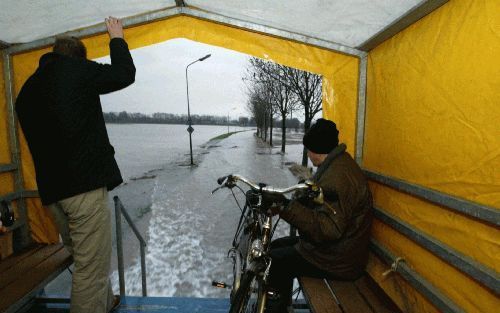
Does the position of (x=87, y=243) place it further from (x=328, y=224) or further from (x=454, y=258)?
(x=454, y=258)

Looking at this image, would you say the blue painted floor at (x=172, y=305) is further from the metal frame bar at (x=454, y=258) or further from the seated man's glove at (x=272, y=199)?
the metal frame bar at (x=454, y=258)

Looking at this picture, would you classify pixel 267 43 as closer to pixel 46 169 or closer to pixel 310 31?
pixel 310 31

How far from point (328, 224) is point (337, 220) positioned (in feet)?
0.25

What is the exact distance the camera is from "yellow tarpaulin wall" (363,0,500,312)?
1728 mm

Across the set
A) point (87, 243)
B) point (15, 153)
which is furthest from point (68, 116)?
point (15, 153)

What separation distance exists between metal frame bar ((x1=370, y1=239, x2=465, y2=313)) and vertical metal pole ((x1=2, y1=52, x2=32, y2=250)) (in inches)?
164

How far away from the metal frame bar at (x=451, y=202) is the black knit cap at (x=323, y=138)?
0.63m

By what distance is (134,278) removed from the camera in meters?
5.39

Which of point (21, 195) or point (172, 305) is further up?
point (21, 195)

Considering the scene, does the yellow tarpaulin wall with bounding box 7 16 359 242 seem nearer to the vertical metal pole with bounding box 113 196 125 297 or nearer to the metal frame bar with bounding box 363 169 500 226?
the metal frame bar with bounding box 363 169 500 226

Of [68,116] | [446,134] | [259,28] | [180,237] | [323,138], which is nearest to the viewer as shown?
[446,134]

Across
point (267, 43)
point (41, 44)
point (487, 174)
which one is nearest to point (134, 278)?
point (41, 44)

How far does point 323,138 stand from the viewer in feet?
8.95

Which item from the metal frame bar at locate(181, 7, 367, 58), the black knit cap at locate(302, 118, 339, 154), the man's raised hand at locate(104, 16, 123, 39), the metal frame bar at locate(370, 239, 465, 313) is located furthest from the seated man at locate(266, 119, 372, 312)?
the man's raised hand at locate(104, 16, 123, 39)
